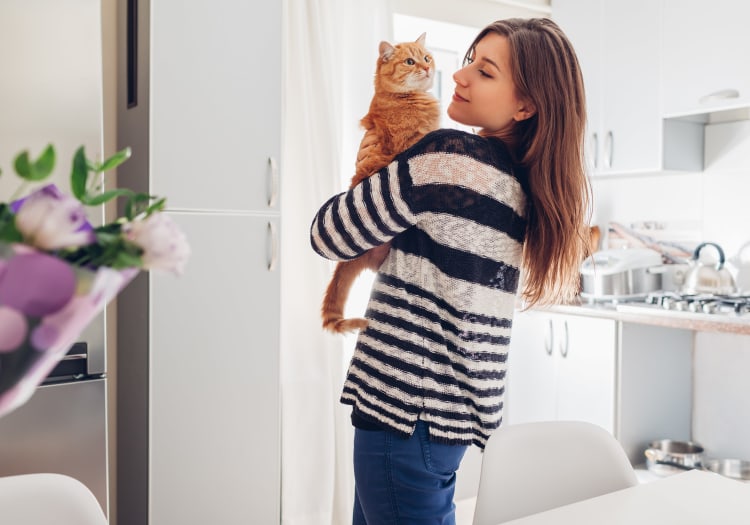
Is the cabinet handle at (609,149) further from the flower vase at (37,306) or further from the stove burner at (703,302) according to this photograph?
the flower vase at (37,306)

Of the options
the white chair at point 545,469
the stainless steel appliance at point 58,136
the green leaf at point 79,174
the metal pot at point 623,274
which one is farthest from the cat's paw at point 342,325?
the metal pot at point 623,274

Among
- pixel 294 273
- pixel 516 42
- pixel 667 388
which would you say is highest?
pixel 516 42

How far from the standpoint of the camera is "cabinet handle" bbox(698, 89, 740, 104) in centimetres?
267

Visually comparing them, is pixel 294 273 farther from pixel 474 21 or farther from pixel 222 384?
pixel 474 21

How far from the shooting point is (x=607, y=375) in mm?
2781

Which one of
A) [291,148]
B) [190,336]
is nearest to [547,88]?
[190,336]

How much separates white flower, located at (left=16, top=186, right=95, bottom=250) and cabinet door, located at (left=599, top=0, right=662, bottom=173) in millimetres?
2960

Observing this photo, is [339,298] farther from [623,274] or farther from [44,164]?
[623,274]

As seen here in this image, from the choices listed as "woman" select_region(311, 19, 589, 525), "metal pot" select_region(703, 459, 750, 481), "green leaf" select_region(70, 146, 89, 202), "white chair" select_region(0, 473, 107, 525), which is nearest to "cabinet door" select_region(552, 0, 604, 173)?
"metal pot" select_region(703, 459, 750, 481)

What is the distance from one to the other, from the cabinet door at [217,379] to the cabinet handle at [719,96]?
176 cm

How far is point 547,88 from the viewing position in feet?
3.66

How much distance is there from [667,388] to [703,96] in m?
1.20

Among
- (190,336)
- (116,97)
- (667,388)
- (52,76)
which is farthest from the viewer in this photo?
(667,388)

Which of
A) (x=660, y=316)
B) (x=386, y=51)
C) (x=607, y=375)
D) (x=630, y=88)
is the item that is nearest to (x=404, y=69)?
(x=386, y=51)
